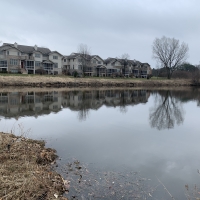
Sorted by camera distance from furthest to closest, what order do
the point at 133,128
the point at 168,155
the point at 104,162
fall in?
the point at 133,128, the point at 168,155, the point at 104,162

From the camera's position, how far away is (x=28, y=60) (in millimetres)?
61250

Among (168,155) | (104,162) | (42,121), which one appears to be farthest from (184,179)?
(42,121)

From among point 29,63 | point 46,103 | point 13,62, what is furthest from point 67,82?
point 46,103

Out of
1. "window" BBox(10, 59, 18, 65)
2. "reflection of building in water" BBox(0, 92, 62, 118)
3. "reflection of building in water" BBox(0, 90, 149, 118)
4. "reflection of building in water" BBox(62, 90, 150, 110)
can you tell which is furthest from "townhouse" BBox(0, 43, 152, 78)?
"reflection of building in water" BBox(0, 92, 62, 118)

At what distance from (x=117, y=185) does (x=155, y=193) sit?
1000 mm

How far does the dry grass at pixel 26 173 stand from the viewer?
4.53m

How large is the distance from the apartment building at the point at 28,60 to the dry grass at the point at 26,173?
173 ft

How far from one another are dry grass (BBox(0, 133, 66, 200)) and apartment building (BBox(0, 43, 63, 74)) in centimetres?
5277

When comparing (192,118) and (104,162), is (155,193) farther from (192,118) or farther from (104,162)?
(192,118)

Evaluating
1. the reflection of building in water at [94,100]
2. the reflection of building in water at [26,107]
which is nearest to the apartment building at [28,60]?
the reflection of building in water at [94,100]

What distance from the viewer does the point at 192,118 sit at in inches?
614

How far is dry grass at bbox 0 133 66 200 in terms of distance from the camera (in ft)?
14.9

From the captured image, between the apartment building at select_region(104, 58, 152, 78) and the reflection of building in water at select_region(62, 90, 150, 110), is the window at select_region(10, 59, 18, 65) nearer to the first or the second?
the apartment building at select_region(104, 58, 152, 78)

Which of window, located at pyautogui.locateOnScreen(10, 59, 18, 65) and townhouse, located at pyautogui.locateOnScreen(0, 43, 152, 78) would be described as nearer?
townhouse, located at pyautogui.locateOnScreen(0, 43, 152, 78)
